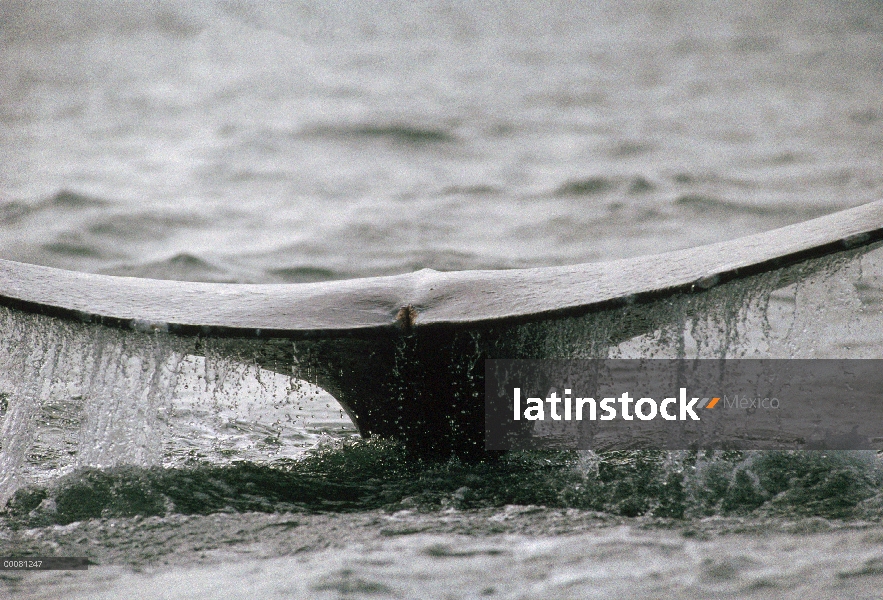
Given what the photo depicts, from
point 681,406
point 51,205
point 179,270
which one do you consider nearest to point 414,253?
point 179,270

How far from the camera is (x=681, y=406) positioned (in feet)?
14.3

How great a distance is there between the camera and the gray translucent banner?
12.3 feet

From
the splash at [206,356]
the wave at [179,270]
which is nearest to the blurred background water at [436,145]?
the wave at [179,270]

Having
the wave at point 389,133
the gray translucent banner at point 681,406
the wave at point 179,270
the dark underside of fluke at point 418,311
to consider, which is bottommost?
the gray translucent banner at point 681,406

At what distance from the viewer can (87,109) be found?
21.5m

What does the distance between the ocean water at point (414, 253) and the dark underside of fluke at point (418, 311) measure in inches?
3.2

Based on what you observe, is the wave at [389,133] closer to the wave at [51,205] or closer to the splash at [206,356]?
the wave at [51,205]

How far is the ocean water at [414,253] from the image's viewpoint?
10.3 ft

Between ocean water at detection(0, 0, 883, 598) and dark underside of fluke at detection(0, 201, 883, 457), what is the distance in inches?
3.2

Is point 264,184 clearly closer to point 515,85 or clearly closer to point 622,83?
point 515,85

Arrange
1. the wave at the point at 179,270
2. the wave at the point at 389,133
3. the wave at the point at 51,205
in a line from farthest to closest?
the wave at the point at 389,133, the wave at the point at 51,205, the wave at the point at 179,270

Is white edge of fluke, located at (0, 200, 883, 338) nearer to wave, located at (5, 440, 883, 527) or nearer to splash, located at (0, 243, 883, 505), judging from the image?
splash, located at (0, 243, 883, 505)

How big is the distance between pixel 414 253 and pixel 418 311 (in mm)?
7856

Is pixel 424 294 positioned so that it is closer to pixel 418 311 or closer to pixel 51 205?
pixel 418 311
